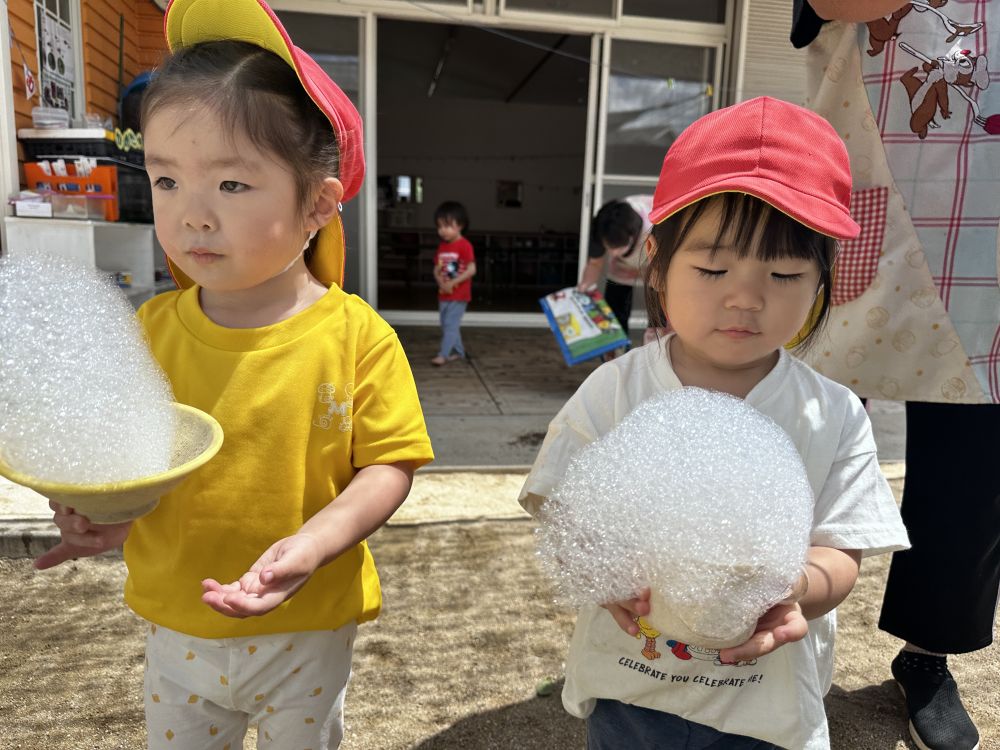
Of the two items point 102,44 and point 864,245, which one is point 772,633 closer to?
point 864,245

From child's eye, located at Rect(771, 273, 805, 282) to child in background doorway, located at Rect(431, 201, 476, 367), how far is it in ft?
15.1

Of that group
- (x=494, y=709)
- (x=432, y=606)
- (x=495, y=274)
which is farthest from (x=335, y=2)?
(x=495, y=274)

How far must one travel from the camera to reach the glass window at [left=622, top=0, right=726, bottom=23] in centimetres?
669

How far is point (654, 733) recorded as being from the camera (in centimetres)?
109

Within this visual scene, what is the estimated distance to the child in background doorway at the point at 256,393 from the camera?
98 cm

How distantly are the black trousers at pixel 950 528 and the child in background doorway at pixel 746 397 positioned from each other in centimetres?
64

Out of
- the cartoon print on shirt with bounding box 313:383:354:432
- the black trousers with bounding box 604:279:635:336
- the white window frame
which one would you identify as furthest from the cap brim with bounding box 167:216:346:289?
the white window frame

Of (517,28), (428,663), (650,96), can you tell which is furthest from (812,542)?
(517,28)

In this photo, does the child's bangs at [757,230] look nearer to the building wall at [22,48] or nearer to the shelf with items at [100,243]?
the shelf with items at [100,243]

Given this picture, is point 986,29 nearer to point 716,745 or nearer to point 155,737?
point 716,745

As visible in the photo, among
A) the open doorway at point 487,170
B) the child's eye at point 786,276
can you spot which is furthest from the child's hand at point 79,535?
the open doorway at point 487,170

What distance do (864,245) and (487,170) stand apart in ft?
50.2

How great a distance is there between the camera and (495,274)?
14.7 m

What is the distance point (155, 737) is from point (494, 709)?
0.85m
